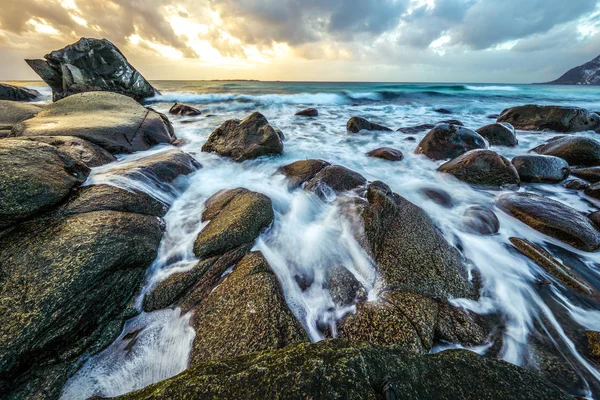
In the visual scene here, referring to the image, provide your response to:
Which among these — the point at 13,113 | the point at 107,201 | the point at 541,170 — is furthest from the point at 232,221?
the point at 13,113

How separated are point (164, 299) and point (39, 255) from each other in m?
1.25

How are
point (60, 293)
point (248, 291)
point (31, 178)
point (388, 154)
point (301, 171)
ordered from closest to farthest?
point (60, 293), point (248, 291), point (31, 178), point (301, 171), point (388, 154)

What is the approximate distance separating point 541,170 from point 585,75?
174817mm

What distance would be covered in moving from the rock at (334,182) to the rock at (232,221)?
4.30 feet

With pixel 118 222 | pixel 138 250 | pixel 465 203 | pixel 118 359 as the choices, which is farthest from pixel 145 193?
pixel 465 203

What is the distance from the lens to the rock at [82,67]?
687 inches

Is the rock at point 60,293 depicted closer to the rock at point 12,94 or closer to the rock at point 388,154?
the rock at point 388,154

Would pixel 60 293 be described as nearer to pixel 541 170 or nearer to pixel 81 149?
pixel 81 149

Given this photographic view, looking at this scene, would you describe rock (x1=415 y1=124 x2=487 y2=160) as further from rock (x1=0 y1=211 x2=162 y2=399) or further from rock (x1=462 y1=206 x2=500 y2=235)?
rock (x1=0 y1=211 x2=162 y2=399)

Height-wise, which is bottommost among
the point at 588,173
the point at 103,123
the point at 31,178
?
the point at 588,173

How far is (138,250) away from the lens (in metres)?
2.94

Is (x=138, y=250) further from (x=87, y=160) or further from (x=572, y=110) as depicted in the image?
(x=572, y=110)

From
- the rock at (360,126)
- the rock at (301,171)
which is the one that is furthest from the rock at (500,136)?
the rock at (301,171)

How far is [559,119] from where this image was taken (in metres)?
9.95
